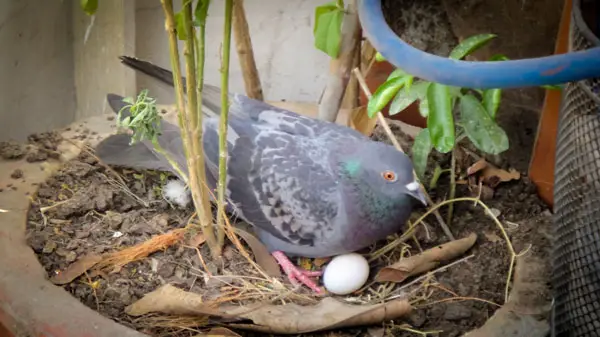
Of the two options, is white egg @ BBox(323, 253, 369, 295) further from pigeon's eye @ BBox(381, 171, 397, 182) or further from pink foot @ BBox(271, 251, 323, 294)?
pigeon's eye @ BBox(381, 171, 397, 182)

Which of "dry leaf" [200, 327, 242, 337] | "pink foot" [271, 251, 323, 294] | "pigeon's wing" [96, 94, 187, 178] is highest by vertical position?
"pigeon's wing" [96, 94, 187, 178]

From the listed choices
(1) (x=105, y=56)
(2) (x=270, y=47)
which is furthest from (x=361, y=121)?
(1) (x=105, y=56)

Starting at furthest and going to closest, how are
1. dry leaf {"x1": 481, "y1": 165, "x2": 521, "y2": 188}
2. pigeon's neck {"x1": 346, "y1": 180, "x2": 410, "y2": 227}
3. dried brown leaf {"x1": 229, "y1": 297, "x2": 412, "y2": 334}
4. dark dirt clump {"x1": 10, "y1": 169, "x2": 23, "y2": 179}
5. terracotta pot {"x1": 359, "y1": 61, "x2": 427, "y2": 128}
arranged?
terracotta pot {"x1": 359, "y1": 61, "x2": 427, "y2": 128}
dry leaf {"x1": 481, "y1": 165, "x2": 521, "y2": 188}
dark dirt clump {"x1": 10, "y1": 169, "x2": 23, "y2": 179}
pigeon's neck {"x1": 346, "y1": 180, "x2": 410, "y2": 227}
dried brown leaf {"x1": 229, "y1": 297, "x2": 412, "y2": 334}

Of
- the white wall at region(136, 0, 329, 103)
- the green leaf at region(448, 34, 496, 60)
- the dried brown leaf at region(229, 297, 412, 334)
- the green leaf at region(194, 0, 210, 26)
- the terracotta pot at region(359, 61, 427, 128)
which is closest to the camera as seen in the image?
Answer: the green leaf at region(194, 0, 210, 26)

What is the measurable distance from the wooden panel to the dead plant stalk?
0.82 m

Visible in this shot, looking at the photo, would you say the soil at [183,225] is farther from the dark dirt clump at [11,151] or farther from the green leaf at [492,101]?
the green leaf at [492,101]

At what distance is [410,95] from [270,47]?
1127mm

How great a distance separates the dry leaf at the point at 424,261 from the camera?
1498 mm

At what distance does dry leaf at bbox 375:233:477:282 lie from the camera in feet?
4.91

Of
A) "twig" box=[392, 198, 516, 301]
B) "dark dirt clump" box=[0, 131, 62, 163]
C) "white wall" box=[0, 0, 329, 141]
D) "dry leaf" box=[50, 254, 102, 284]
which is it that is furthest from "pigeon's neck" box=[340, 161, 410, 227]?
"white wall" box=[0, 0, 329, 141]

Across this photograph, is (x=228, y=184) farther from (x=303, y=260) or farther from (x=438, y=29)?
(x=438, y=29)

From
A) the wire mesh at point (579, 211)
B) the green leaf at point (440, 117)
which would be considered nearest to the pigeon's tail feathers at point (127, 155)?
the green leaf at point (440, 117)

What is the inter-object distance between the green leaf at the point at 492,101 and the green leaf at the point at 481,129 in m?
0.03

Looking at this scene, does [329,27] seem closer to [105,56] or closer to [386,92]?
[386,92]
